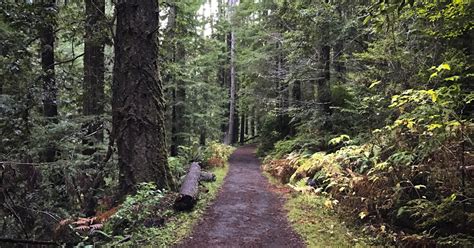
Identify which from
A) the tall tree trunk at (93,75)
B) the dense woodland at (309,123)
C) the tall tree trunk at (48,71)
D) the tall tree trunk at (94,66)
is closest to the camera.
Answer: the dense woodland at (309,123)

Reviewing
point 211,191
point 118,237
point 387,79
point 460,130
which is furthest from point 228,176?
point 460,130

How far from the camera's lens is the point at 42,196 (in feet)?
22.8

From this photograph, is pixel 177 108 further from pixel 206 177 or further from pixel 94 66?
pixel 94 66

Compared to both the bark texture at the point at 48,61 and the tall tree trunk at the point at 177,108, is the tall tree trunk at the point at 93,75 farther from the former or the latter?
the tall tree trunk at the point at 177,108

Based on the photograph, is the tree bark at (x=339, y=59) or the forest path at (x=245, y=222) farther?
the tree bark at (x=339, y=59)

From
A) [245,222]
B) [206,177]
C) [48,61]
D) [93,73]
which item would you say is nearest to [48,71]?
[93,73]

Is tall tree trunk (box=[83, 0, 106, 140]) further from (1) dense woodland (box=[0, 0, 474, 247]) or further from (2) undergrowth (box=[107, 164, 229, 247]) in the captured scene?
(2) undergrowth (box=[107, 164, 229, 247])

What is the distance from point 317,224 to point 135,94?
193 inches

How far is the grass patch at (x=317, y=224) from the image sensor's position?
19.6ft

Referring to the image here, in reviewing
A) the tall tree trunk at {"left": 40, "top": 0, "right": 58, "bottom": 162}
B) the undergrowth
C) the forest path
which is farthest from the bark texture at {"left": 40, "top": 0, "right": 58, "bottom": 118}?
the forest path

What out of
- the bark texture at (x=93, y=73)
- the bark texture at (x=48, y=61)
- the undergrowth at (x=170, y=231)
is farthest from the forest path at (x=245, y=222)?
the bark texture at (x=48, y=61)

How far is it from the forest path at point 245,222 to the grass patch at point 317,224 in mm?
209

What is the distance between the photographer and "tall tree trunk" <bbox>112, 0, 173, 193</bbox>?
7914 millimetres

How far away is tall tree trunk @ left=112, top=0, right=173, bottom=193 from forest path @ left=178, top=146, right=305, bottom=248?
6.00 feet
